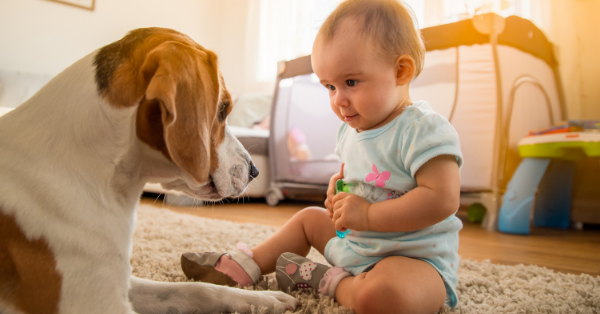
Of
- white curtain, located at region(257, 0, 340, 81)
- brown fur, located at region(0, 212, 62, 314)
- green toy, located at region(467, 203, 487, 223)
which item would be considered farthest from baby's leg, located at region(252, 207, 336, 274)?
white curtain, located at region(257, 0, 340, 81)

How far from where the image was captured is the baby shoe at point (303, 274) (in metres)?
0.98

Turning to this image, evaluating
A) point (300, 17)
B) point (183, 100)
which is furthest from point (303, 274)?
point (300, 17)

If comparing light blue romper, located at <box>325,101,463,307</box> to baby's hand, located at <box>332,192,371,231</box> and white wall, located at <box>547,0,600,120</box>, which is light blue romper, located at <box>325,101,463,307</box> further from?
white wall, located at <box>547,0,600,120</box>

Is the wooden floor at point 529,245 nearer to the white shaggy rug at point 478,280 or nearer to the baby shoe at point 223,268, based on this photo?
the white shaggy rug at point 478,280

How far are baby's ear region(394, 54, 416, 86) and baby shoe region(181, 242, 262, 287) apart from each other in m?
0.62

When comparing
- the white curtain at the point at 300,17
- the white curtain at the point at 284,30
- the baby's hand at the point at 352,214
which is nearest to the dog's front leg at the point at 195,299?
the baby's hand at the point at 352,214

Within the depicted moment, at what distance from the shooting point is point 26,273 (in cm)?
64

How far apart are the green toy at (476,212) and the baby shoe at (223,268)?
1.87m

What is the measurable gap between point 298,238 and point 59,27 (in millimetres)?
5054

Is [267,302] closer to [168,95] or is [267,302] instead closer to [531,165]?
[168,95]

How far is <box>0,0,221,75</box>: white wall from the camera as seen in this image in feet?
15.0

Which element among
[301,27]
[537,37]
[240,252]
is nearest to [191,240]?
[240,252]

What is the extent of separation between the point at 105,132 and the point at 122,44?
0.19 metres

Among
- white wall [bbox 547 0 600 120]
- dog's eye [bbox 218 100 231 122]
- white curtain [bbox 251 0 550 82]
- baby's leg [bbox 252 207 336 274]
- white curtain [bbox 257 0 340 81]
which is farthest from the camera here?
white curtain [bbox 257 0 340 81]
